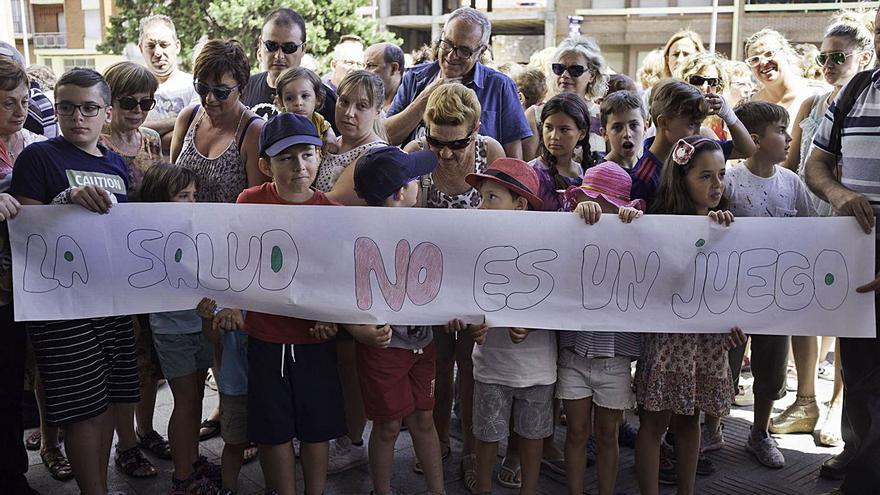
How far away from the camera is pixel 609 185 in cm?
→ 335

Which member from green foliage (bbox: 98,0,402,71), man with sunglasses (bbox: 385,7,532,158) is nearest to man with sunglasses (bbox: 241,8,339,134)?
man with sunglasses (bbox: 385,7,532,158)

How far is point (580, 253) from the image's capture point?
3.25 meters

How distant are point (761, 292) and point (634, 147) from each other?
1.04m

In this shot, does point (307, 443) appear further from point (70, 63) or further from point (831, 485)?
point (70, 63)

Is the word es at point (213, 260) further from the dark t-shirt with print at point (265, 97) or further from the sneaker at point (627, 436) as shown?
the sneaker at point (627, 436)

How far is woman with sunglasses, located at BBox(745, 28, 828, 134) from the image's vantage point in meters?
5.51

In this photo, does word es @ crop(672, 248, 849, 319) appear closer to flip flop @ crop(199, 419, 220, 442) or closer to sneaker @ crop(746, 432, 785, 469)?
sneaker @ crop(746, 432, 785, 469)

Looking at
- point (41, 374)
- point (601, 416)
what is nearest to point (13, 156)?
point (41, 374)

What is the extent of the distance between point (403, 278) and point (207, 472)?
1309 mm

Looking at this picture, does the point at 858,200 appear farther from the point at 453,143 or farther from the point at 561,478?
the point at 561,478

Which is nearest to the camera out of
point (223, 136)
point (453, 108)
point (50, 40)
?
point (453, 108)

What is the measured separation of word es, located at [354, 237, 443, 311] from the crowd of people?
5.3 inches

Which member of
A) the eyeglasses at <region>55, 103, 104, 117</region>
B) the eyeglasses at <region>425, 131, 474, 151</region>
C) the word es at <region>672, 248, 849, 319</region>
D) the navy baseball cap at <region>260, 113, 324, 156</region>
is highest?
the eyeglasses at <region>55, 103, 104, 117</region>

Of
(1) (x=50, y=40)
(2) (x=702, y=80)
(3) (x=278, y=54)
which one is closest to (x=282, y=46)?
(3) (x=278, y=54)
